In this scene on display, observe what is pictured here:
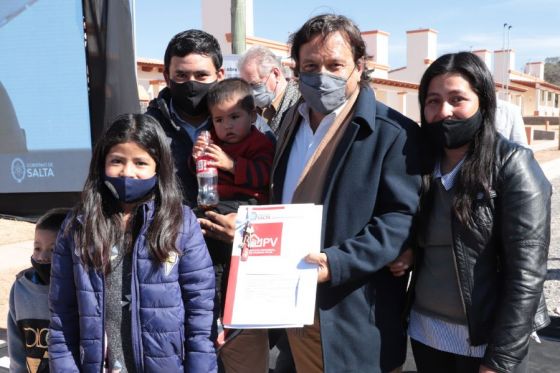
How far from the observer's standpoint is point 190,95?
2.59m

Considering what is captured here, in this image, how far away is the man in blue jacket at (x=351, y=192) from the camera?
6.54 ft

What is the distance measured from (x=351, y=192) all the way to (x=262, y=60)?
8.30ft

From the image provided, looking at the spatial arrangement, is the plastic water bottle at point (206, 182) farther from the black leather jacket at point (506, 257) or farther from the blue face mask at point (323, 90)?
the black leather jacket at point (506, 257)

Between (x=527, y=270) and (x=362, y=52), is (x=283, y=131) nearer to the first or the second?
(x=362, y=52)

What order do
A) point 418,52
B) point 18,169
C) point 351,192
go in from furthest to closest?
point 418,52
point 18,169
point 351,192

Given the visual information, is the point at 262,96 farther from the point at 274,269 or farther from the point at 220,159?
the point at 274,269

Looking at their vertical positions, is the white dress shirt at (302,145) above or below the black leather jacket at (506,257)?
above

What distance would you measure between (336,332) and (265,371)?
2.52ft

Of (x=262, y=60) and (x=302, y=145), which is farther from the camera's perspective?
(x=262, y=60)

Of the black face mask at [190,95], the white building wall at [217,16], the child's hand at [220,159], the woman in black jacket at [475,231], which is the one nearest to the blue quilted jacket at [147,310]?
the child's hand at [220,159]

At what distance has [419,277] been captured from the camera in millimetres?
2135

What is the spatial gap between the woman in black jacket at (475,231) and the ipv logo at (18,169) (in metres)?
7.57

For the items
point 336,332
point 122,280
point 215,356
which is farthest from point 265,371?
point 122,280

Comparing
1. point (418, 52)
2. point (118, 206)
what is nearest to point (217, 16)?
point (118, 206)
